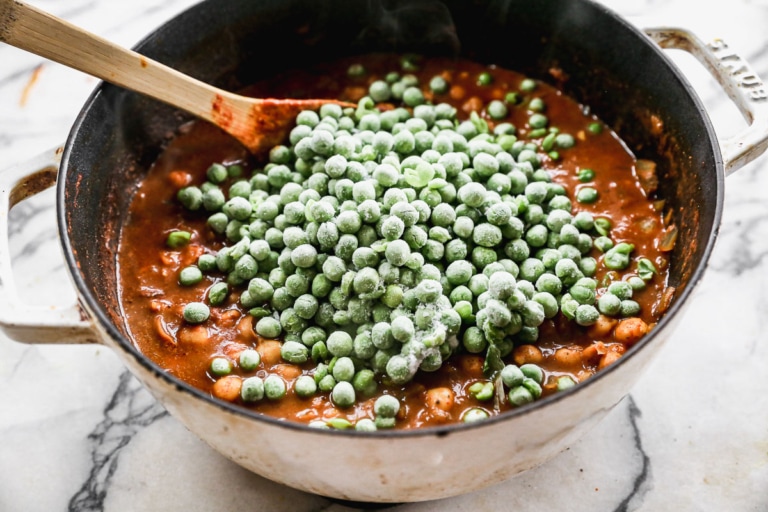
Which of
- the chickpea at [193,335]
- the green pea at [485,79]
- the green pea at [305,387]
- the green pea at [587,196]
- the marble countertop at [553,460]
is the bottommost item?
the marble countertop at [553,460]

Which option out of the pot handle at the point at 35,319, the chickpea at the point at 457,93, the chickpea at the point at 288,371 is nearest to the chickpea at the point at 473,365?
the chickpea at the point at 288,371

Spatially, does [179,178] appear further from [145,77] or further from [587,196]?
[587,196]

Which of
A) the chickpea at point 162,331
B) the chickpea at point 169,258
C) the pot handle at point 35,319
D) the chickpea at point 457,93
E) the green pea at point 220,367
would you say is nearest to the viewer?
the pot handle at point 35,319

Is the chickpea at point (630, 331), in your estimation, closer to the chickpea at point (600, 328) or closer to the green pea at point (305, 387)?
the chickpea at point (600, 328)

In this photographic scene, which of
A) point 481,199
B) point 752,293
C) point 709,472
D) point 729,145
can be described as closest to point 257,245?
point 481,199

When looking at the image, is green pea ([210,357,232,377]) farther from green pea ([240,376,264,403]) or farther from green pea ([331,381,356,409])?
green pea ([331,381,356,409])
